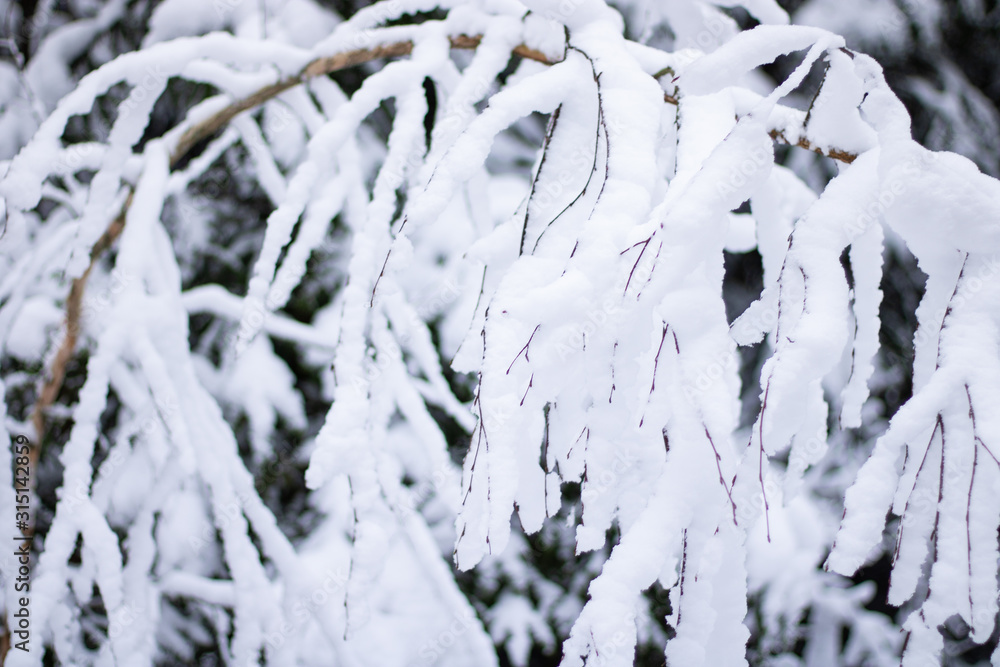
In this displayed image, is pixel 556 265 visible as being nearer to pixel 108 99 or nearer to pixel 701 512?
pixel 701 512

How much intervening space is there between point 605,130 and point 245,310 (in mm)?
533

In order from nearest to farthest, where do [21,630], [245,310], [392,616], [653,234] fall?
[653,234], [245,310], [21,630], [392,616]

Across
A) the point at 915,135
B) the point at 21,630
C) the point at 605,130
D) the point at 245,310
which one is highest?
Answer: the point at 605,130

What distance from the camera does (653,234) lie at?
22.4 inches

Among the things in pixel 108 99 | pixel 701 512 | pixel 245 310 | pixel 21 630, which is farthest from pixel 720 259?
pixel 108 99

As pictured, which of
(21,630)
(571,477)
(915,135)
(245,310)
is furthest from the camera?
(915,135)
